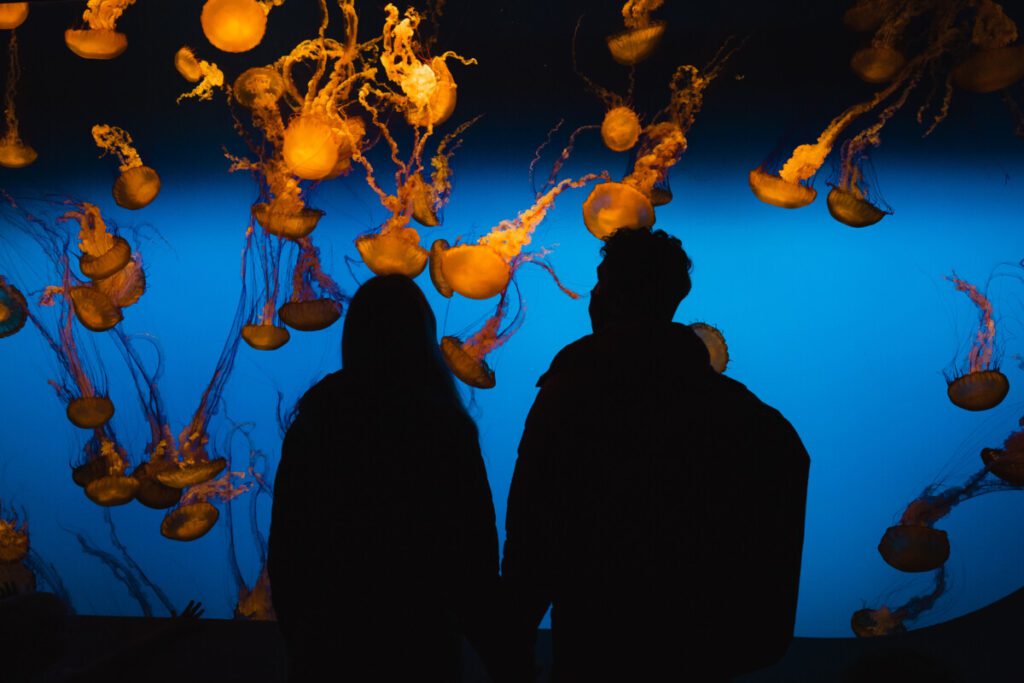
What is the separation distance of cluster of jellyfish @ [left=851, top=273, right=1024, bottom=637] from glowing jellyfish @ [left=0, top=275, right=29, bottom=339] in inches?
138

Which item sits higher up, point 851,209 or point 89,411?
point 851,209

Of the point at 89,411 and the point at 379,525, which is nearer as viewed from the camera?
the point at 379,525

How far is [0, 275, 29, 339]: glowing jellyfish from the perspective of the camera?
3.05 meters

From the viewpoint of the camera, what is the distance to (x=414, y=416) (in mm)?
1397

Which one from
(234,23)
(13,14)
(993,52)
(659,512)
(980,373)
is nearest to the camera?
(659,512)

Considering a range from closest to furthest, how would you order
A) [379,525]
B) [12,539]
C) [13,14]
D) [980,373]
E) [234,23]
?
1. [379,525]
2. [980,373]
3. [234,23]
4. [13,14]
5. [12,539]

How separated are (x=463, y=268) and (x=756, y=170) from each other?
1118 mm

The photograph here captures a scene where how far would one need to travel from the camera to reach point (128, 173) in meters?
2.91

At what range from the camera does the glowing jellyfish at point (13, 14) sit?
118 inches

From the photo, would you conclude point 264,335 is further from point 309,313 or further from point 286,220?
point 286,220

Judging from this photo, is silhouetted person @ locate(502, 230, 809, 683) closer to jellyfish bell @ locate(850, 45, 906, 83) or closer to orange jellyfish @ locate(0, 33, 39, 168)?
jellyfish bell @ locate(850, 45, 906, 83)

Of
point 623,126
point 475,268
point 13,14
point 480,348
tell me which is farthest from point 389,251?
point 13,14

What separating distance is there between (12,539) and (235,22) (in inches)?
89.6

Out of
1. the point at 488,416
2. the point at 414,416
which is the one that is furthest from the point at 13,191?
the point at 414,416
